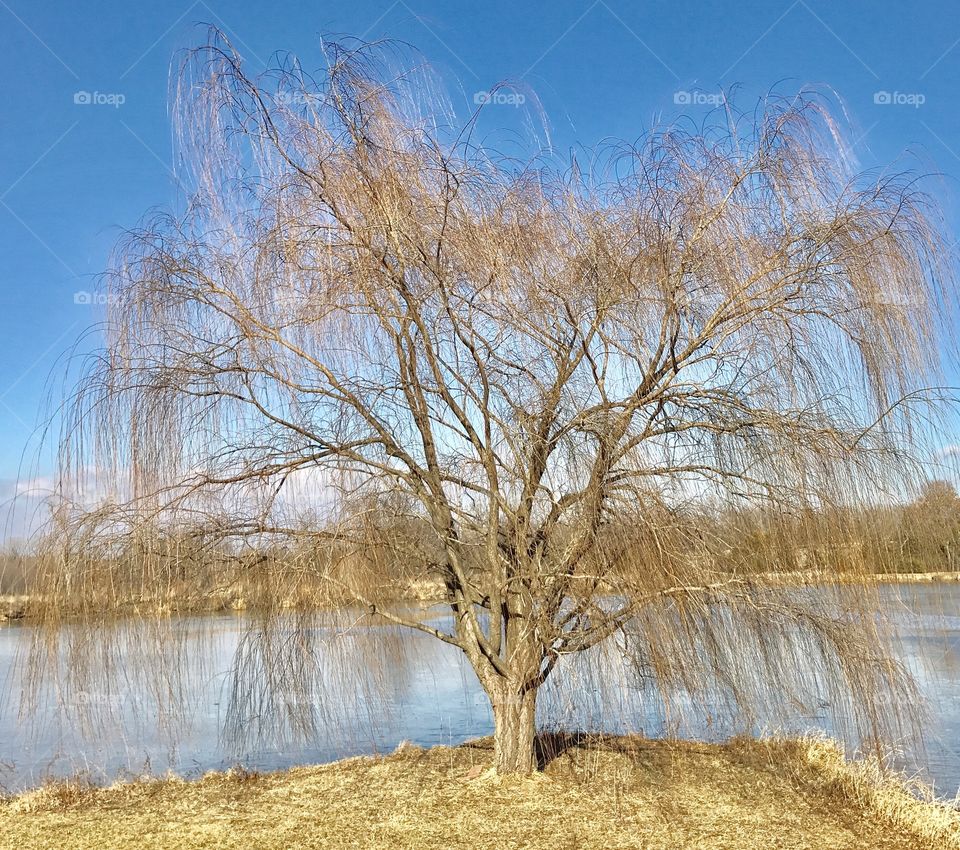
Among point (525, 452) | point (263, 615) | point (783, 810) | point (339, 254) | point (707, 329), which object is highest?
point (339, 254)

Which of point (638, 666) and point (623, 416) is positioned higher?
point (623, 416)

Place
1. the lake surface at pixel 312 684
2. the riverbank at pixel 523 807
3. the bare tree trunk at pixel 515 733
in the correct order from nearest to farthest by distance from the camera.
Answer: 1. the riverbank at pixel 523 807
2. the lake surface at pixel 312 684
3. the bare tree trunk at pixel 515 733

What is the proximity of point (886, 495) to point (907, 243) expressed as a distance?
1.41m

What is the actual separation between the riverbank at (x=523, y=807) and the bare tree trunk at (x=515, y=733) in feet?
0.37

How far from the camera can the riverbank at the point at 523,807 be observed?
179 inches

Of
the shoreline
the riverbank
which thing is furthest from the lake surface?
the riverbank

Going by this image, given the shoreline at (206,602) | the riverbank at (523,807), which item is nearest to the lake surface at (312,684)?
the shoreline at (206,602)

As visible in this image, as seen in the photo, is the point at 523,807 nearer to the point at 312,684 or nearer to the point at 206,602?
the point at 312,684

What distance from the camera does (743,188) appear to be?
15.9ft

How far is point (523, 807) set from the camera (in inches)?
194

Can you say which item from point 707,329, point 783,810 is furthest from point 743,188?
point 783,810

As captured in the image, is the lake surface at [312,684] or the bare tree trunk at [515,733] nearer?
the lake surface at [312,684]

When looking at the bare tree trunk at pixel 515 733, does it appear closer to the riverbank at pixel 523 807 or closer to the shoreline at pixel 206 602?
the riverbank at pixel 523 807

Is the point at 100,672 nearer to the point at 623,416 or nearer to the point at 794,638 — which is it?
Result: the point at 623,416
